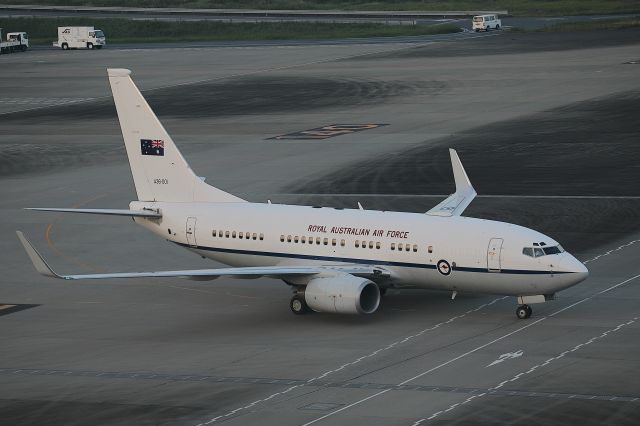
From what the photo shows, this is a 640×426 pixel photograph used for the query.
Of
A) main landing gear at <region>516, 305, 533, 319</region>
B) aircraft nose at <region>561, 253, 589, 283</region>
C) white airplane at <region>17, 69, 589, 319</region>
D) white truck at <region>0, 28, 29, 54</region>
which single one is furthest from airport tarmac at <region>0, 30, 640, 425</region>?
white truck at <region>0, 28, 29, 54</region>

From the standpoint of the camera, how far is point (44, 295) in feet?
195

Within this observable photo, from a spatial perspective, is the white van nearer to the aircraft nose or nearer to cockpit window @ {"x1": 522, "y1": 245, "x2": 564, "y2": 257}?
cockpit window @ {"x1": 522, "y1": 245, "x2": 564, "y2": 257}

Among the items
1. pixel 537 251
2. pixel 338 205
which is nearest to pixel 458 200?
pixel 537 251

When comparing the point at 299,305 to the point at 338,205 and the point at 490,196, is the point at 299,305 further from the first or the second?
the point at 490,196

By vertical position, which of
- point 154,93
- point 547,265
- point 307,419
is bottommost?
point 307,419

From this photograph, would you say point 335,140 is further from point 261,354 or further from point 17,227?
point 261,354

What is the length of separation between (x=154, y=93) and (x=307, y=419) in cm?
9678

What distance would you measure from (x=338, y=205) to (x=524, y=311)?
2571 centimetres

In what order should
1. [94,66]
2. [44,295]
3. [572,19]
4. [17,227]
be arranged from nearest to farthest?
[44,295], [17,227], [94,66], [572,19]

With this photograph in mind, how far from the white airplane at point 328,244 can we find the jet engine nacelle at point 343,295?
39mm

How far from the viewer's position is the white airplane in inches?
1987

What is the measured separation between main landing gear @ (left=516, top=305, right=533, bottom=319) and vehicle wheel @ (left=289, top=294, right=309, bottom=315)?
28.2 ft

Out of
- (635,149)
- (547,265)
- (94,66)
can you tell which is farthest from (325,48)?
(547,265)

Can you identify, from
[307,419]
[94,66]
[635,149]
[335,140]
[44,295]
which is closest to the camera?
[307,419]
